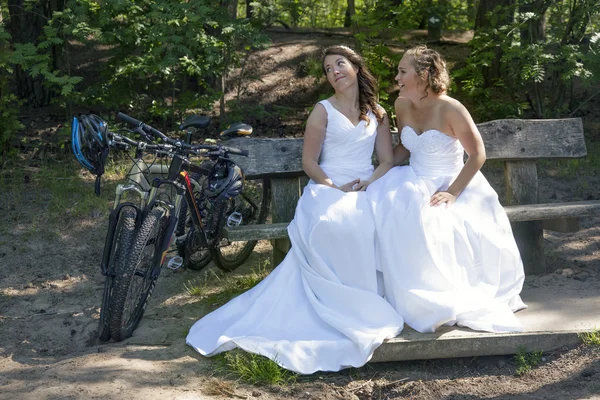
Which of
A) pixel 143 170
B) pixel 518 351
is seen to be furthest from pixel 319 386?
pixel 143 170

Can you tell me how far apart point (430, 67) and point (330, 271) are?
151cm

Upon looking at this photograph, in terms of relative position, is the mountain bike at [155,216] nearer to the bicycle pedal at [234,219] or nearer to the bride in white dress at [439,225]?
the bicycle pedal at [234,219]

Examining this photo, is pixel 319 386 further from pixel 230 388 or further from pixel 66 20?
pixel 66 20

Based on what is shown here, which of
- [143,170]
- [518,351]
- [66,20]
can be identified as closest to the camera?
[518,351]

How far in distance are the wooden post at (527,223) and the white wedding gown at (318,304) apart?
1.51 metres

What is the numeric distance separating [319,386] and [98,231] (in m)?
3.32

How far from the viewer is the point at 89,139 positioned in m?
4.13

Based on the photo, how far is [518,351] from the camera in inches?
163

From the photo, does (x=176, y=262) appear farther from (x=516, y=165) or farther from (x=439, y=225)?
(x=516, y=165)

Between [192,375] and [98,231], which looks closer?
[192,375]

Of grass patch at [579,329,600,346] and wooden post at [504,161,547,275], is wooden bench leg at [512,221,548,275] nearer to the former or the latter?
wooden post at [504,161,547,275]

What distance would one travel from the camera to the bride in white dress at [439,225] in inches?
168

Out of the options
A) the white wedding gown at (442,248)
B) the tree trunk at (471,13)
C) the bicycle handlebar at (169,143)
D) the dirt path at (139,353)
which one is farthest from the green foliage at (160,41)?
the tree trunk at (471,13)

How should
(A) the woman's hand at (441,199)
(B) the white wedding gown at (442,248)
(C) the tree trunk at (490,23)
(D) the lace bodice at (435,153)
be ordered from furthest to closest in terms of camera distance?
(C) the tree trunk at (490,23) < (D) the lace bodice at (435,153) < (A) the woman's hand at (441,199) < (B) the white wedding gown at (442,248)
